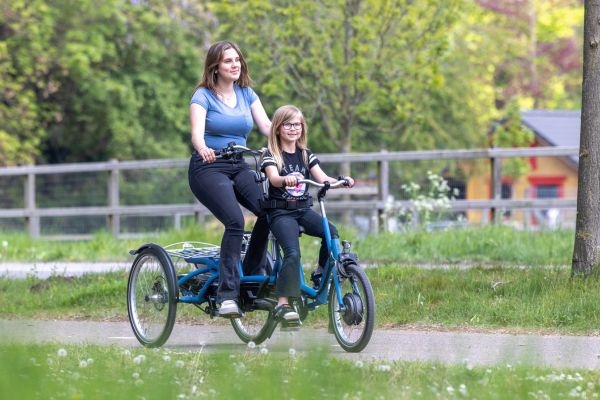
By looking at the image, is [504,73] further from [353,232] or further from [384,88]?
[353,232]

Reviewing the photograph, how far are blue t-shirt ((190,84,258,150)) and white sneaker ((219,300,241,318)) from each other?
1.00m

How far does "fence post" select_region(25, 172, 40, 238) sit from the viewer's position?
19.7 m

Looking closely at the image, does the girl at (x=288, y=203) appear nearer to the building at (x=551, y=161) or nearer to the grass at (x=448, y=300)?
the grass at (x=448, y=300)

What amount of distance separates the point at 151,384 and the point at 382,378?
1.18 m

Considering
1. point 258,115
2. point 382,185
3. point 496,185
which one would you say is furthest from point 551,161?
point 258,115

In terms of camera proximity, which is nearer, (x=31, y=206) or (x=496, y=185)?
(x=496, y=185)

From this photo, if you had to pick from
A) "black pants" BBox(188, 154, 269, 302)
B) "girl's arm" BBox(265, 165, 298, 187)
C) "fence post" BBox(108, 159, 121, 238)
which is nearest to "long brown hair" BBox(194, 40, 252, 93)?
"black pants" BBox(188, 154, 269, 302)

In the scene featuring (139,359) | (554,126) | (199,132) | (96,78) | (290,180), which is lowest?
(139,359)

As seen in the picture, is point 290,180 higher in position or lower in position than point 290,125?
lower

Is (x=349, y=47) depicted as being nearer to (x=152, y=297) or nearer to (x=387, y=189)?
(x=387, y=189)

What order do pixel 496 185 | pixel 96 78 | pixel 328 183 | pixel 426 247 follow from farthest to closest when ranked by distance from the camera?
pixel 96 78 → pixel 496 185 → pixel 426 247 → pixel 328 183

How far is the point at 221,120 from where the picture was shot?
25.6 ft

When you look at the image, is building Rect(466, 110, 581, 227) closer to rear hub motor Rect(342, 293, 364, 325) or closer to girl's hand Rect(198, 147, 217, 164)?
girl's hand Rect(198, 147, 217, 164)

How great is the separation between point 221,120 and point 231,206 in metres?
0.57
